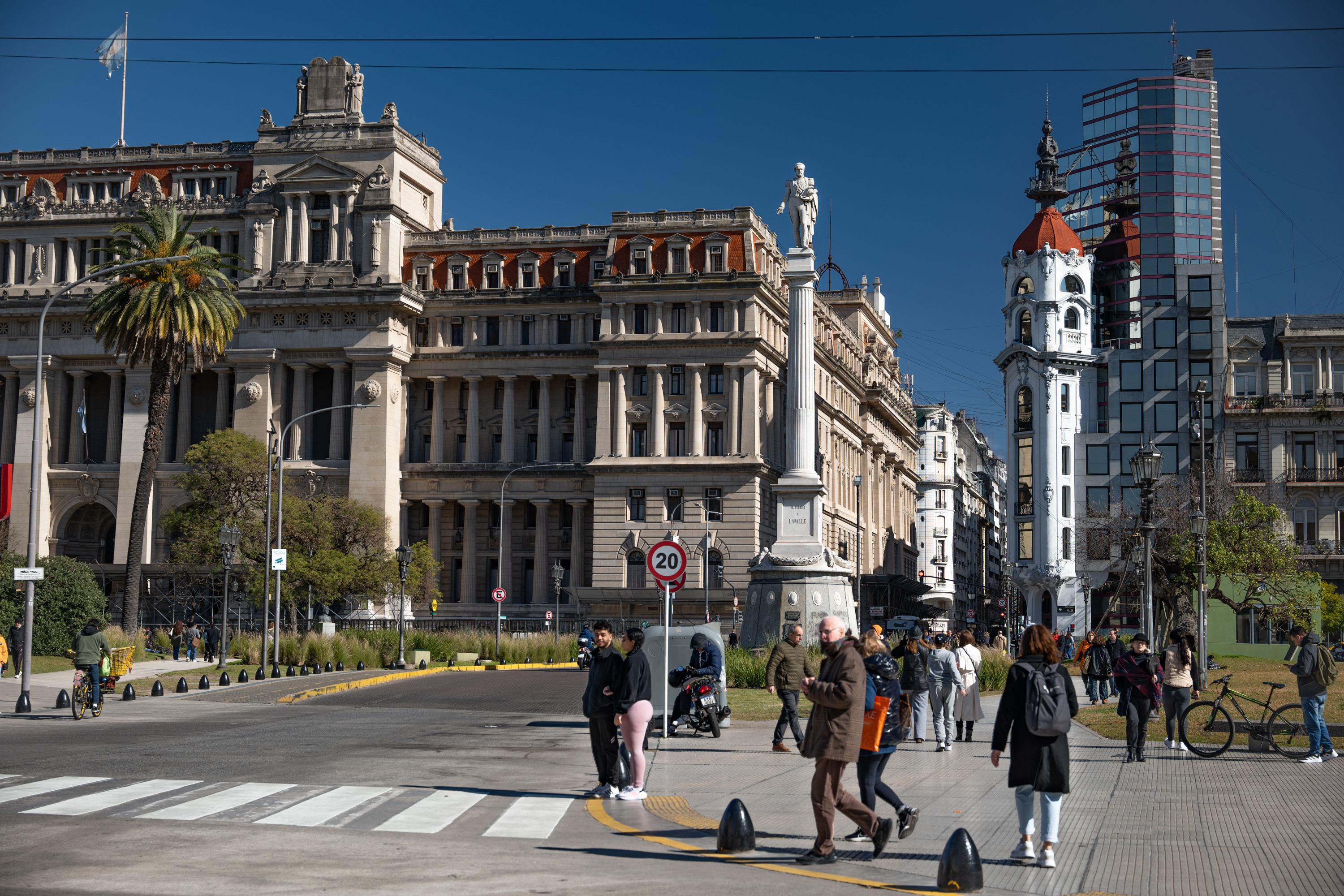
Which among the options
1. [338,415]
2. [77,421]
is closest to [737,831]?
[338,415]

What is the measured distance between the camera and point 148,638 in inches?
2434

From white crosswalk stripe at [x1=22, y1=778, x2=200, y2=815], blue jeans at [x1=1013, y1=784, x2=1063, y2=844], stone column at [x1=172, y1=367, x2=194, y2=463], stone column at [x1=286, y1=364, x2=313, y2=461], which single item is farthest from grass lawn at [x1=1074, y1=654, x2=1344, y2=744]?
stone column at [x1=172, y1=367, x2=194, y2=463]

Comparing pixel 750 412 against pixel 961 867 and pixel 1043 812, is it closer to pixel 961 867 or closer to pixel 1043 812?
pixel 1043 812

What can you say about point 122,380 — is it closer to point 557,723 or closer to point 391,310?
point 391,310

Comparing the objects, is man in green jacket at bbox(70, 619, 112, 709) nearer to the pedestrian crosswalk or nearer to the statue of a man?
the pedestrian crosswalk

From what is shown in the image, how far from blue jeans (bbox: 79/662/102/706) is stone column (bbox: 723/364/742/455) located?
55.6 meters

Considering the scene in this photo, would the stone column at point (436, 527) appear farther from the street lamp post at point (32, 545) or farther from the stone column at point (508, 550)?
the street lamp post at point (32, 545)

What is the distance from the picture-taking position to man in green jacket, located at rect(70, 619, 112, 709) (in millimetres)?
26125

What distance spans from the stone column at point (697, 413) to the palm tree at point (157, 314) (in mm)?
29585


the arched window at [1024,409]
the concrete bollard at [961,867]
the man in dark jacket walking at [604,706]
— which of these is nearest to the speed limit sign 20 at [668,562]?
the man in dark jacket walking at [604,706]

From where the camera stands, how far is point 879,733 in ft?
40.9

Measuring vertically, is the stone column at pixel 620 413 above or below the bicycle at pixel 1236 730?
above

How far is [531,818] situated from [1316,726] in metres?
11.8

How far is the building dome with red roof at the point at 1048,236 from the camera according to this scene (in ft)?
302
